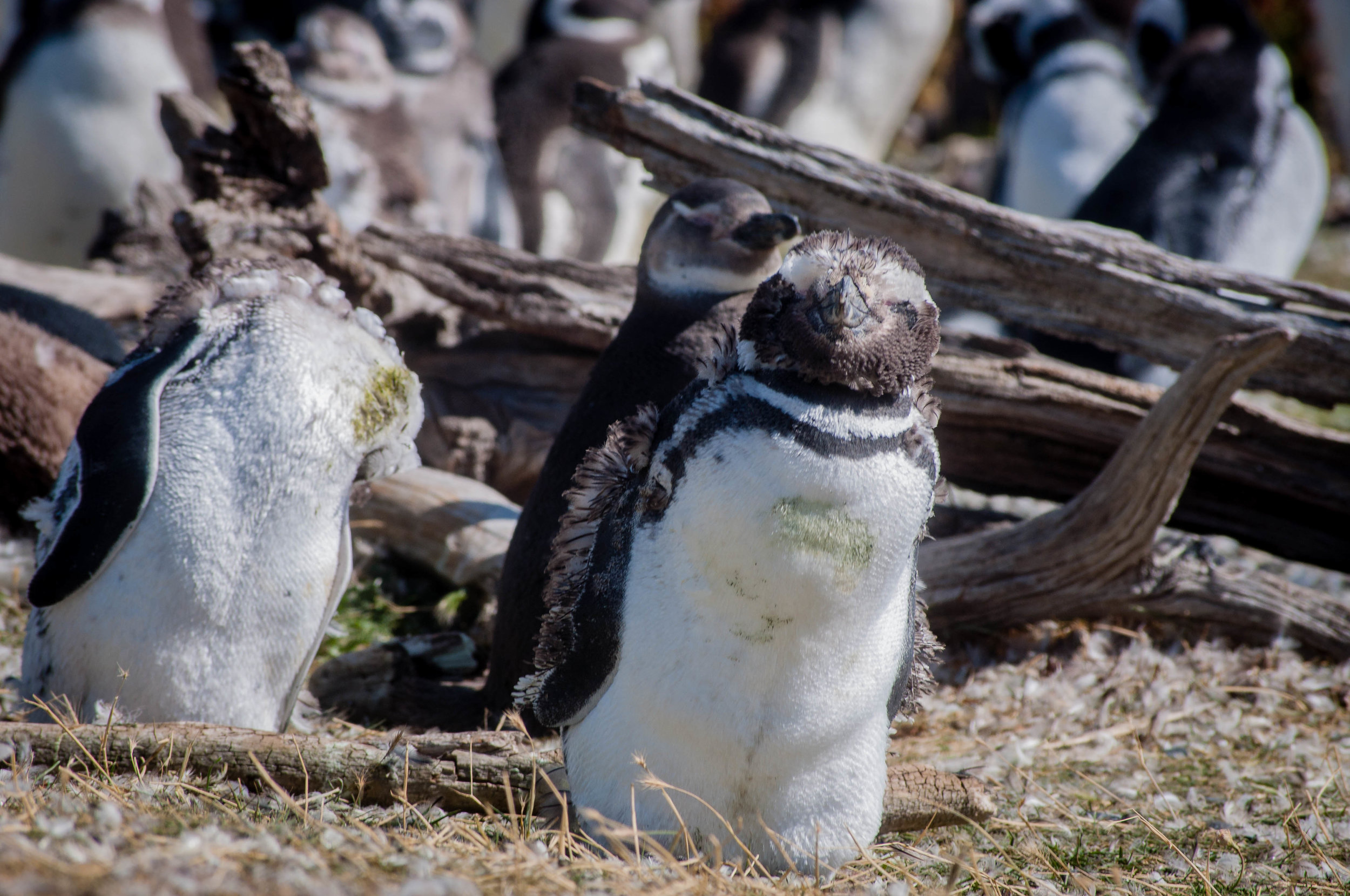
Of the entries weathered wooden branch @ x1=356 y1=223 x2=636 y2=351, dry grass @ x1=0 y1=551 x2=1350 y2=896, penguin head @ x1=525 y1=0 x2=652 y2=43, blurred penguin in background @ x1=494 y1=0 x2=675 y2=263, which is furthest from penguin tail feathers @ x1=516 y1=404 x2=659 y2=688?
penguin head @ x1=525 y1=0 x2=652 y2=43

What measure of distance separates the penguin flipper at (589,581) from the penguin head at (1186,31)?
17.3 ft

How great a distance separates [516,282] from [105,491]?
187 cm

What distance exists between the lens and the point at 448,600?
11.3 feet

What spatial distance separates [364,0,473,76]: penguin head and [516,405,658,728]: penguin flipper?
6110 mm

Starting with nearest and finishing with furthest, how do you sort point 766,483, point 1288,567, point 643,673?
point 766,483 < point 643,673 < point 1288,567

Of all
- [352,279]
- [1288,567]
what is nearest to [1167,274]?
[1288,567]

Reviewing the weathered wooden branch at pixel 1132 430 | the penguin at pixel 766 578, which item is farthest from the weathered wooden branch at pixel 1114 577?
the penguin at pixel 766 578

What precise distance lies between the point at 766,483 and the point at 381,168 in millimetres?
5078

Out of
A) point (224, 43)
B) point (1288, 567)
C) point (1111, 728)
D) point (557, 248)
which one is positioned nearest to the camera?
point (1111, 728)

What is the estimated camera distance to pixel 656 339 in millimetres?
2572

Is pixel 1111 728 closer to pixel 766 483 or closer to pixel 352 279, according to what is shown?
pixel 766 483

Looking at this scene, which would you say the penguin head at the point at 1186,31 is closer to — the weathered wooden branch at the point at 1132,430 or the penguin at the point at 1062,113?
the penguin at the point at 1062,113

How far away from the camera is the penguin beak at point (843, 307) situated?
5.67 ft

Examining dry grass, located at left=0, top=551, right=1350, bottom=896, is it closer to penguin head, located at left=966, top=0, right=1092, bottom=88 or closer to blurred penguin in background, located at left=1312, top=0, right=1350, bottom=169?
penguin head, located at left=966, top=0, right=1092, bottom=88
